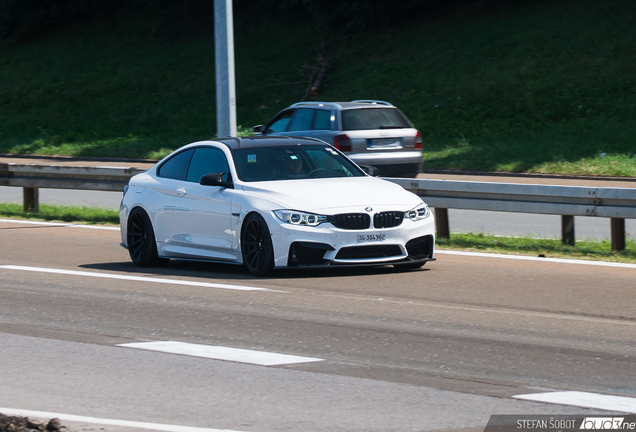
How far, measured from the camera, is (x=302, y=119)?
18.8 meters

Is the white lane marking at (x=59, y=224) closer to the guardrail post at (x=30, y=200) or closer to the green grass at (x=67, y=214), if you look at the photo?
the green grass at (x=67, y=214)

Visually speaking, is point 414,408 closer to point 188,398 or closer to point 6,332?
point 188,398

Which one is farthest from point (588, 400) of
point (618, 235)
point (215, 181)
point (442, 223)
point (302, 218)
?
point (442, 223)

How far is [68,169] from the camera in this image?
17000mm

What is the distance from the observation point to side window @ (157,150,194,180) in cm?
1132

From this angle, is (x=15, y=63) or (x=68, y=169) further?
(x=15, y=63)

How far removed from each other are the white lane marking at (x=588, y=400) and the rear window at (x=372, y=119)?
1267 centimetres

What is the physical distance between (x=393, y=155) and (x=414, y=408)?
42.5ft

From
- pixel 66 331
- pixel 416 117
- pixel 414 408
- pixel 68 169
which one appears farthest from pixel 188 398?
pixel 416 117

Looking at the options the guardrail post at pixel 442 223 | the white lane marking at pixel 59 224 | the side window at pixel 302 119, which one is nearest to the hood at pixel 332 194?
the guardrail post at pixel 442 223

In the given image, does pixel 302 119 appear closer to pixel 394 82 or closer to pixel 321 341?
pixel 321 341

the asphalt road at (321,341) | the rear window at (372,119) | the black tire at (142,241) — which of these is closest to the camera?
the asphalt road at (321,341)

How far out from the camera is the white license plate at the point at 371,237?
9696mm

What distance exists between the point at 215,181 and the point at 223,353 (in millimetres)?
3881
